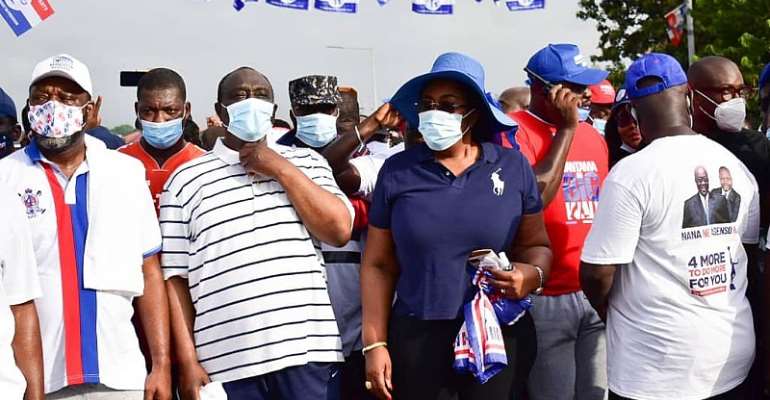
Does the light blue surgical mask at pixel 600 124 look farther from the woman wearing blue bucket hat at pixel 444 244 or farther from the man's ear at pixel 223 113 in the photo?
the man's ear at pixel 223 113

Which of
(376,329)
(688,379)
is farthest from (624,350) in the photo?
(376,329)

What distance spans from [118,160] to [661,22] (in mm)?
26184

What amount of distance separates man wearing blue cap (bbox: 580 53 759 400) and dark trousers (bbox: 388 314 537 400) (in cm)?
49

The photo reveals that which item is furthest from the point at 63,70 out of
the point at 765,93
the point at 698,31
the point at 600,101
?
the point at 698,31

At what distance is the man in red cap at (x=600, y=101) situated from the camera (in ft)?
20.6

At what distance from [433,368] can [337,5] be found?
27.7 feet

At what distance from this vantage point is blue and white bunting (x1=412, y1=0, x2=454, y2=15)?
11383 millimetres

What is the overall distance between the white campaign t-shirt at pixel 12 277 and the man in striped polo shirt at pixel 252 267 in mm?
760

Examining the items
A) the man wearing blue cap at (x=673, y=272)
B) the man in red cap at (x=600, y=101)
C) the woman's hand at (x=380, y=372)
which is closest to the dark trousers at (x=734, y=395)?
the man wearing blue cap at (x=673, y=272)

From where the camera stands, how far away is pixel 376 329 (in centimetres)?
347

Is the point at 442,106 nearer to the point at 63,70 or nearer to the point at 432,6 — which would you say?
the point at 63,70

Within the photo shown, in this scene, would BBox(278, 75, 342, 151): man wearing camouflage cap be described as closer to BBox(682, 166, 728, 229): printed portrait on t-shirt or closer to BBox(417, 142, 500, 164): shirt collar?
BBox(417, 142, 500, 164): shirt collar

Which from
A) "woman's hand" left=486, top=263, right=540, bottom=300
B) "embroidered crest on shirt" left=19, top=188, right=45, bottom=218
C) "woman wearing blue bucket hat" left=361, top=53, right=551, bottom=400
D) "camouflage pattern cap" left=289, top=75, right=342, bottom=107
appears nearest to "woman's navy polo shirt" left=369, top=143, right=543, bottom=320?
"woman wearing blue bucket hat" left=361, top=53, right=551, bottom=400

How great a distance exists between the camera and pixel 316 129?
442 centimetres
